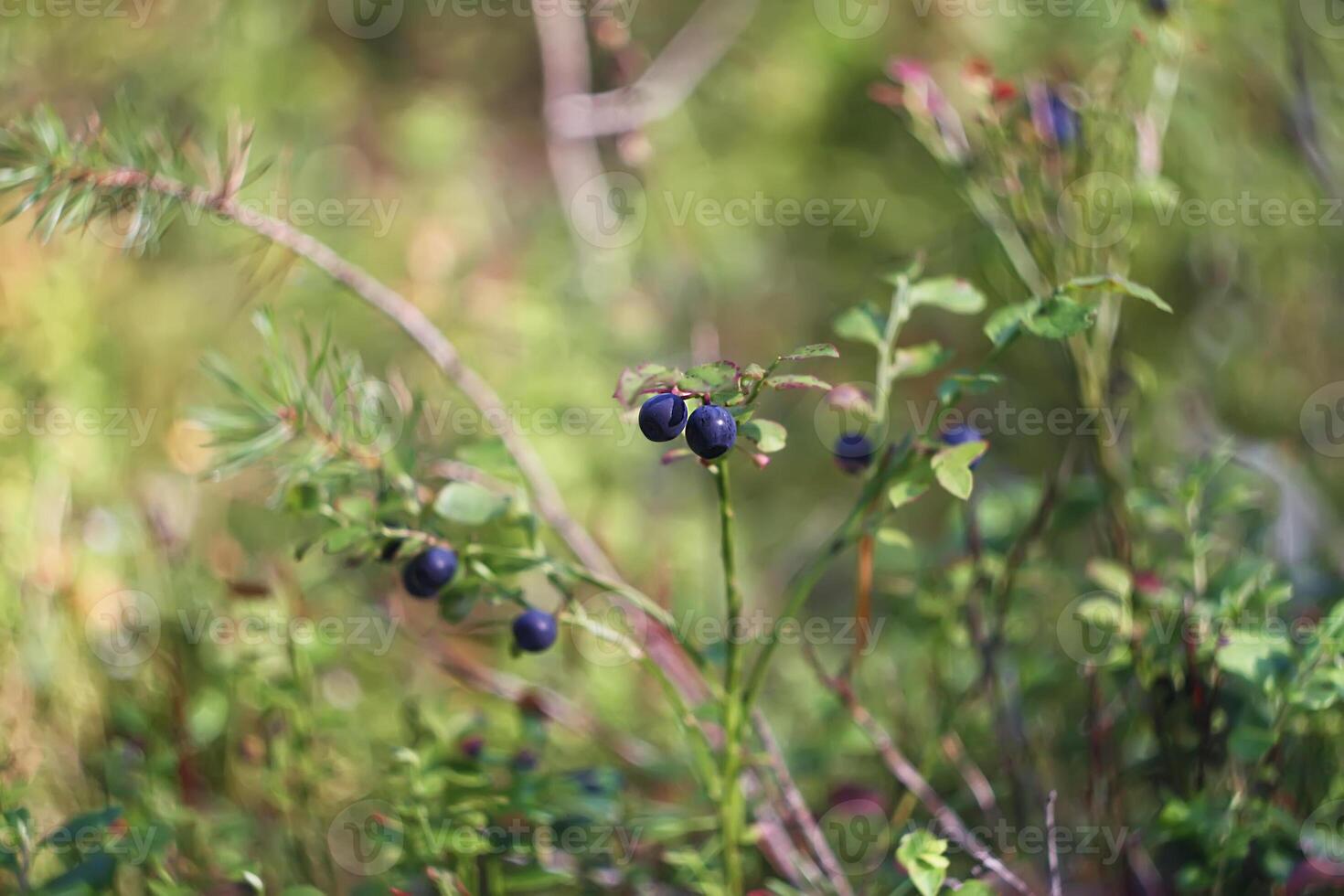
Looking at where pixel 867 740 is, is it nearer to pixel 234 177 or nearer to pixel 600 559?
pixel 600 559

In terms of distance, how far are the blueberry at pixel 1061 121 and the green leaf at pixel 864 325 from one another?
0.30m

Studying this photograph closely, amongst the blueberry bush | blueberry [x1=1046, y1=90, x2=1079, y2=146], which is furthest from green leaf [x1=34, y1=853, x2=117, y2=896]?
blueberry [x1=1046, y1=90, x2=1079, y2=146]

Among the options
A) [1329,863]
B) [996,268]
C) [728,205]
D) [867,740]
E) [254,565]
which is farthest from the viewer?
[728,205]

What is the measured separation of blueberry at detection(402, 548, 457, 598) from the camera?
68 centimetres

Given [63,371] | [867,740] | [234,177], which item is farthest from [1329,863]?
[63,371]

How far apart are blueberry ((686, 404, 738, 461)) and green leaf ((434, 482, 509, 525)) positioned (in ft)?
0.64

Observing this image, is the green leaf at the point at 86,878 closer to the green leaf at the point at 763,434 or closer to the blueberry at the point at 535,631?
the blueberry at the point at 535,631

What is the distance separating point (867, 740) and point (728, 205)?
1.11 meters

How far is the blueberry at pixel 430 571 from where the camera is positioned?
0.68m

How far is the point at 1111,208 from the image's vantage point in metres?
0.90

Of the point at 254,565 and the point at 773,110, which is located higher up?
the point at 773,110

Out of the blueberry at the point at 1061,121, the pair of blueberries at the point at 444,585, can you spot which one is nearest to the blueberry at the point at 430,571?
the pair of blueberries at the point at 444,585

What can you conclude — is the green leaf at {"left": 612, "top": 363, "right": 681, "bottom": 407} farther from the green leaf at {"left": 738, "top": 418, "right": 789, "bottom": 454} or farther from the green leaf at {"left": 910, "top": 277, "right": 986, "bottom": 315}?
the green leaf at {"left": 910, "top": 277, "right": 986, "bottom": 315}

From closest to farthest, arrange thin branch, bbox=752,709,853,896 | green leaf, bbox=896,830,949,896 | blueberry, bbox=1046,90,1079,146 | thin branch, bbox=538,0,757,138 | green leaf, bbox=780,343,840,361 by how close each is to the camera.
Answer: green leaf, bbox=780,343,840,361
green leaf, bbox=896,830,949,896
thin branch, bbox=752,709,853,896
blueberry, bbox=1046,90,1079,146
thin branch, bbox=538,0,757,138
